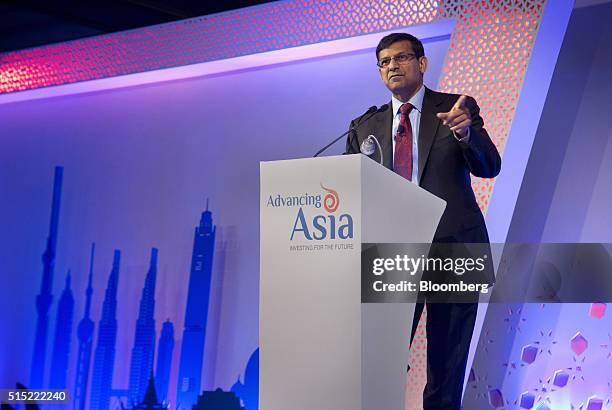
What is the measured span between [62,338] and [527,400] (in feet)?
11.1

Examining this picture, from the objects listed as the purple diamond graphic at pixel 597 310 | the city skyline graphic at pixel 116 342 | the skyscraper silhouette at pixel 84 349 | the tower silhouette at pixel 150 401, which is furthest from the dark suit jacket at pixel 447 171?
the skyscraper silhouette at pixel 84 349

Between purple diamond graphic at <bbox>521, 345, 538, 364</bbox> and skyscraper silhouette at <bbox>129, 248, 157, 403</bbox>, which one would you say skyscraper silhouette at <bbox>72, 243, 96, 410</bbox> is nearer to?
skyscraper silhouette at <bbox>129, 248, 157, 403</bbox>

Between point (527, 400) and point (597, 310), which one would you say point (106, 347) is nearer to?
point (527, 400)

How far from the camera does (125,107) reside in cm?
583

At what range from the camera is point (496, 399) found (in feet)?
13.7

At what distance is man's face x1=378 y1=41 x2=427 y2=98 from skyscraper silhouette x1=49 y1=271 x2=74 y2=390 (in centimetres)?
351

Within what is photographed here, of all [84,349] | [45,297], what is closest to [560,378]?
[84,349]

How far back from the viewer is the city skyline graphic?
210 inches

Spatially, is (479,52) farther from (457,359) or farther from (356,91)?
(457,359)

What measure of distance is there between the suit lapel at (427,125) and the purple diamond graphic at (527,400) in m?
1.57

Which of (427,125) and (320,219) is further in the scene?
(427,125)

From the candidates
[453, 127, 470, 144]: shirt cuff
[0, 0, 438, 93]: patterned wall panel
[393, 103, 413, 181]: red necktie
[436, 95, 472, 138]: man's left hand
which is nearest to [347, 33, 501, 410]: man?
[393, 103, 413, 181]: red necktie

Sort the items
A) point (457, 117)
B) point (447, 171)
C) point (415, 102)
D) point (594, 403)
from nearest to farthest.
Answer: point (457, 117) → point (447, 171) → point (415, 102) → point (594, 403)

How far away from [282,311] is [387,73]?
121 centimetres
